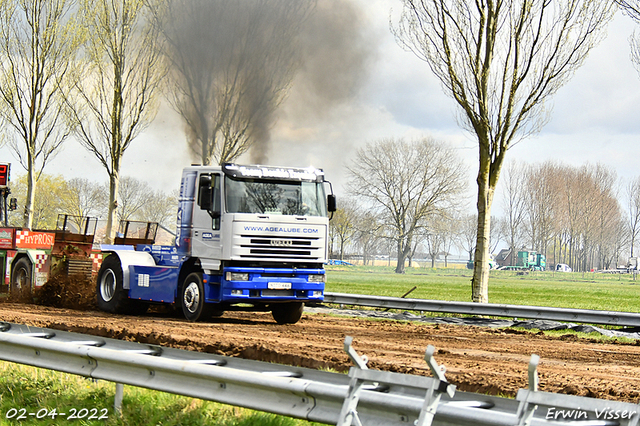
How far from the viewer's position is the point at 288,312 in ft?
46.2

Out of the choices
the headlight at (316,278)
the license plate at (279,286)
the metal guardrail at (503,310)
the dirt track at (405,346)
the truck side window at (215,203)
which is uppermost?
the truck side window at (215,203)

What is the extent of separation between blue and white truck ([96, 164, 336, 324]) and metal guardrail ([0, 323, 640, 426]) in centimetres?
639

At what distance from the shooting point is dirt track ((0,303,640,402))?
7.35 metres

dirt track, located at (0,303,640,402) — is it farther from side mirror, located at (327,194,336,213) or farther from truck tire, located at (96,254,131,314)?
side mirror, located at (327,194,336,213)

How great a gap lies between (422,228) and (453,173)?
5731mm

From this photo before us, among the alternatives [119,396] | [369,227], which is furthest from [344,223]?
[119,396]

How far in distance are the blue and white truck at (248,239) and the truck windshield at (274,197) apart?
0.02 m

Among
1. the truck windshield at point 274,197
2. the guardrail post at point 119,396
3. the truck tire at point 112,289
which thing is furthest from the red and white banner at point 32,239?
the guardrail post at point 119,396

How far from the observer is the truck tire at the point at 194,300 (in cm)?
1309

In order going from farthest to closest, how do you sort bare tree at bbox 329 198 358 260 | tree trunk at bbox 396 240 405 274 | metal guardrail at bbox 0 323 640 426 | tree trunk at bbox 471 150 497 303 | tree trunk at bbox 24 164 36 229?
bare tree at bbox 329 198 358 260 < tree trunk at bbox 396 240 405 274 < tree trunk at bbox 24 164 36 229 < tree trunk at bbox 471 150 497 303 < metal guardrail at bbox 0 323 640 426

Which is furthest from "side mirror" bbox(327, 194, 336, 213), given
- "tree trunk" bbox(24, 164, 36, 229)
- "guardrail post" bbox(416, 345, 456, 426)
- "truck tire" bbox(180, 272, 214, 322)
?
"tree trunk" bbox(24, 164, 36, 229)

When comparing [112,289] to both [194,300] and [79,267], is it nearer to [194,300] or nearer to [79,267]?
[79,267]

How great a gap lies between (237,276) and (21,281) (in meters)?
7.63

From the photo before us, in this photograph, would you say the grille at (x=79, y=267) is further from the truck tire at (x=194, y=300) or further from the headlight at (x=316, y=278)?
the headlight at (x=316, y=278)
